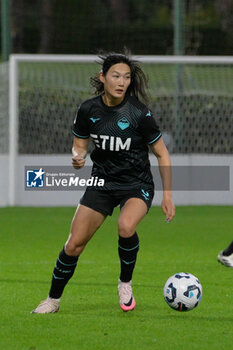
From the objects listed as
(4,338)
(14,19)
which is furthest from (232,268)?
(14,19)

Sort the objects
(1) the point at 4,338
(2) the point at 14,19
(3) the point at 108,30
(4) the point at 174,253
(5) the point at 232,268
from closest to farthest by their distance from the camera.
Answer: (1) the point at 4,338 < (5) the point at 232,268 < (4) the point at 174,253 < (3) the point at 108,30 < (2) the point at 14,19

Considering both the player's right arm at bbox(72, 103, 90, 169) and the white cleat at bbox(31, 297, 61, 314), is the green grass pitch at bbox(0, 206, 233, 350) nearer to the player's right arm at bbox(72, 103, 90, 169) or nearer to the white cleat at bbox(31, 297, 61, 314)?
the white cleat at bbox(31, 297, 61, 314)

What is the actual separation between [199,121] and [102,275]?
8.98m

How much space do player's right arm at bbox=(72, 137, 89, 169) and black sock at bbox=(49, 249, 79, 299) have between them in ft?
2.19

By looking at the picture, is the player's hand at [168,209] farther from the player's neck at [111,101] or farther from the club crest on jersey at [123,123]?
the player's neck at [111,101]

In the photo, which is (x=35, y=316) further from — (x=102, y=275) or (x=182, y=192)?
(x=182, y=192)

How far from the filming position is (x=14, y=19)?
22125mm

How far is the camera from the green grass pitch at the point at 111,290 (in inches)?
235

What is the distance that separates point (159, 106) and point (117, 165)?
10.8m

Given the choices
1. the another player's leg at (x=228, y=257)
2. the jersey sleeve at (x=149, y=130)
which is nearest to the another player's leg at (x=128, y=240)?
the jersey sleeve at (x=149, y=130)

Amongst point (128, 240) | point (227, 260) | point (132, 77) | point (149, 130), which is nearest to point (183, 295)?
point (128, 240)

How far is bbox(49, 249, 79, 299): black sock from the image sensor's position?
6.80m

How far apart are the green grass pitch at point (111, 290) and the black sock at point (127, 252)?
0.97 feet

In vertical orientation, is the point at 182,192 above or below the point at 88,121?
Result: below
